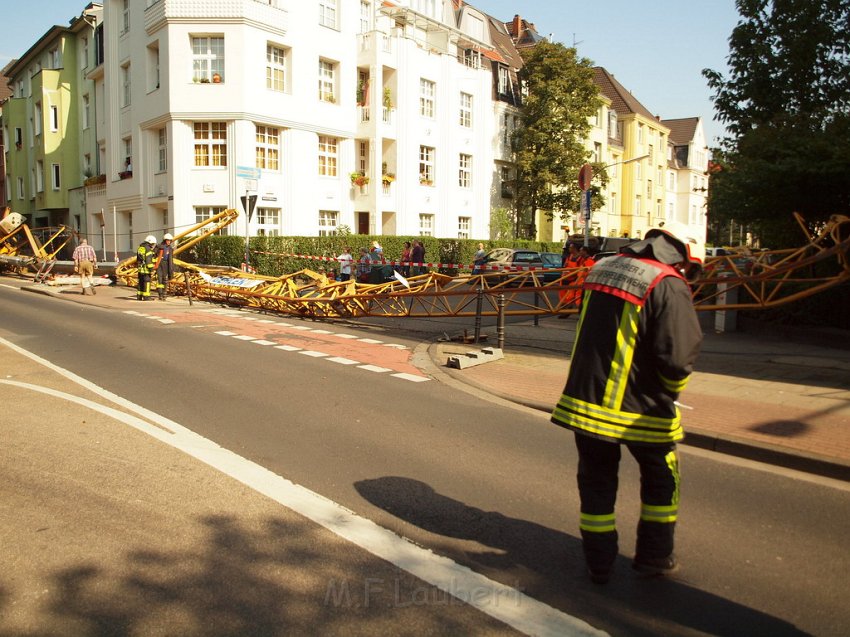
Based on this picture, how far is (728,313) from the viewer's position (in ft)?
43.4

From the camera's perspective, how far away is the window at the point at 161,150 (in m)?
31.2

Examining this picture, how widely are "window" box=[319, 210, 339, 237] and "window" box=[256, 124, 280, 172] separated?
10.7ft

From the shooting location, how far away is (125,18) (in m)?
33.7

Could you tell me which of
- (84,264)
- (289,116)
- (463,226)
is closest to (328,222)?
(289,116)

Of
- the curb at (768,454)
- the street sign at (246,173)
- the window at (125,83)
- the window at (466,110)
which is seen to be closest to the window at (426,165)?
the window at (466,110)

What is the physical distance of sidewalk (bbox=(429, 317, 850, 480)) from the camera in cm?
607

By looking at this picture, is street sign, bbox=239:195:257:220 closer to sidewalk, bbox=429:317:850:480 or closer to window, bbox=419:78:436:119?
sidewalk, bbox=429:317:850:480

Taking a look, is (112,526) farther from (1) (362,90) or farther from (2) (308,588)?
(1) (362,90)

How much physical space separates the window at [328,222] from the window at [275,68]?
586cm

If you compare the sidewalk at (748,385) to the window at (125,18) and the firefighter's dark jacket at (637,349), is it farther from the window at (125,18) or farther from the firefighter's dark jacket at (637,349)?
the window at (125,18)

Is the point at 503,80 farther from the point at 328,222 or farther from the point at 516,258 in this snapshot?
the point at 516,258

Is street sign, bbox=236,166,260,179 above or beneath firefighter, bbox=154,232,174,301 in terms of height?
above

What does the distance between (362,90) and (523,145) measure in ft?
40.7

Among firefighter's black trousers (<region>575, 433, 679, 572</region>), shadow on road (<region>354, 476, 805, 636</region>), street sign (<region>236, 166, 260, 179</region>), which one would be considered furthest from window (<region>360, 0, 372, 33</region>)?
firefighter's black trousers (<region>575, 433, 679, 572</region>)
